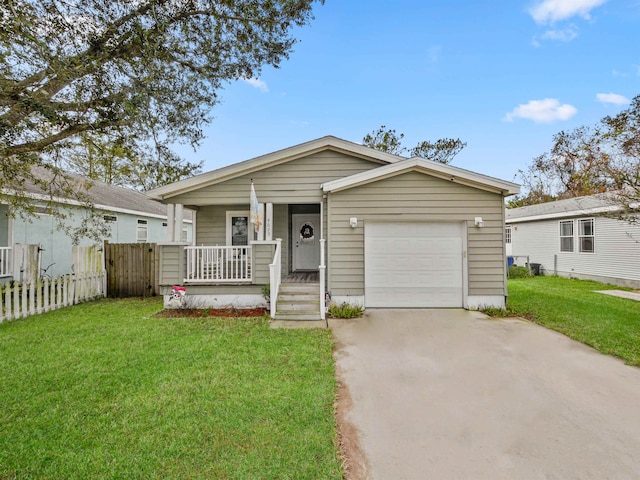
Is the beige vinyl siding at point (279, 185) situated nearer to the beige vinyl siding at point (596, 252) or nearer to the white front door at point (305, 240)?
the white front door at point (305, 240)

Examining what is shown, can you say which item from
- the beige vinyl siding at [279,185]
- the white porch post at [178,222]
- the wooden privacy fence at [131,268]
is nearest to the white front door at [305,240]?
the beige vinyl siding at [279,185]

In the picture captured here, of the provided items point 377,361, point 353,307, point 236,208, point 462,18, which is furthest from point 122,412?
point 462,18

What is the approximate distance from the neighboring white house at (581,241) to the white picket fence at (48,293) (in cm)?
1498

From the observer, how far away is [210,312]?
24.7ft

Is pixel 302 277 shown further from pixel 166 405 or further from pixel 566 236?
pixel 566 236

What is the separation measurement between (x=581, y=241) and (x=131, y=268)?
1735 centimetres

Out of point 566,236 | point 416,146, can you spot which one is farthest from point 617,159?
point 416,146

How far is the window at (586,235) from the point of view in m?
12.1

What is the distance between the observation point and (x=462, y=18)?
9828 mm

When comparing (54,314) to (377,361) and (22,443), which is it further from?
(377,361)

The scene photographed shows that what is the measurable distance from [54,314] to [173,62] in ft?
20.9

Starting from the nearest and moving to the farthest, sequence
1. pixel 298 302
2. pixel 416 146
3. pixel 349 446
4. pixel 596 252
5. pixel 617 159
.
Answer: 1. pixel 349 446
2. pixel 298 302
3. pixel 617 159
4. pixel 596 252
5. pixel 416 146

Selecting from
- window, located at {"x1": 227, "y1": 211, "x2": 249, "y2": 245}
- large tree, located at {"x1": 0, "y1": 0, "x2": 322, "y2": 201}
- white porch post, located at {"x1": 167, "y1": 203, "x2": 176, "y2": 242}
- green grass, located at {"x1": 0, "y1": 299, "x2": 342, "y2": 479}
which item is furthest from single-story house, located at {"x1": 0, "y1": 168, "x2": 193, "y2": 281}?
green grass, located at {"x1": 0, "y1": 299, "x2": 342, "y2": 479}

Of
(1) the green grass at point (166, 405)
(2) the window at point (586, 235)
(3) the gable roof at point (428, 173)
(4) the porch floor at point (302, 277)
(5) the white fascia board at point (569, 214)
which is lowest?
(1) the green grass at point (166, 405)
